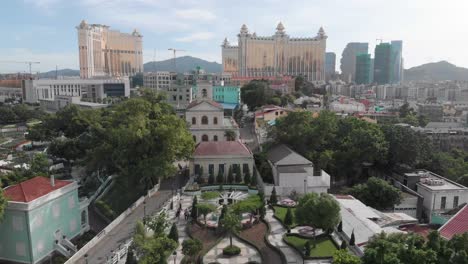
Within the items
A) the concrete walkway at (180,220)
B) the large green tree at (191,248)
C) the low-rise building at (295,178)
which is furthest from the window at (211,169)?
the large green tree at (191,248)

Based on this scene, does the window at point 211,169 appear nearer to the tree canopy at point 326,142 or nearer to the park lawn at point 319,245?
the tree canopy at point 326,142

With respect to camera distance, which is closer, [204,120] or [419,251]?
[419,251]

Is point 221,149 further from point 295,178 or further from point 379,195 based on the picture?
point 379,195

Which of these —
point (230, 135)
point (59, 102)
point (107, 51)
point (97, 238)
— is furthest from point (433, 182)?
point (107, 51)

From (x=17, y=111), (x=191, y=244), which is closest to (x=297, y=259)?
(x=191, y=244)

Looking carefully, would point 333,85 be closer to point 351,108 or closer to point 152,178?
point 351,108

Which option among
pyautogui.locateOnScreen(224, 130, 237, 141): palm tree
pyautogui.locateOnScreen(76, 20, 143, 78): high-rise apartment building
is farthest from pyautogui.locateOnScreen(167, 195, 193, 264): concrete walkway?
pyautogui.locateOnScreen(76, 20, 143, 78): high-rise apartment building
